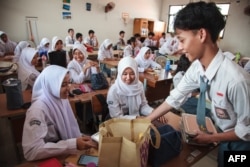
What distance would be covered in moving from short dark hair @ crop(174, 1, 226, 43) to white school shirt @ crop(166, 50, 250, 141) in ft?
0.61

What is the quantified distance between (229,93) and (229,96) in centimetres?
2

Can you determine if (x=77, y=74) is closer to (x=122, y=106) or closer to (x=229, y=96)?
(x=122, y=106)

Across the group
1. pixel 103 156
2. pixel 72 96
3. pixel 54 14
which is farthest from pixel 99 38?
pixel 103 156

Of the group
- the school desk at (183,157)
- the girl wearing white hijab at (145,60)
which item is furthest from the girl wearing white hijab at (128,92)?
the girl wearing white hijab at (145,60)

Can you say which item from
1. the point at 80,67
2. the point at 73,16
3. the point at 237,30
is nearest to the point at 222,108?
the point at 80,67

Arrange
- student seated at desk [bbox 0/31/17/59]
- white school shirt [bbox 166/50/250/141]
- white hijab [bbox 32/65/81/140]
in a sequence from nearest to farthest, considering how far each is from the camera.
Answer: white school shirt [bbox 166/50/250/141] → white hijab [bbox 32/65/81/140] → student seated at desk [bbox 0/31/17/59]

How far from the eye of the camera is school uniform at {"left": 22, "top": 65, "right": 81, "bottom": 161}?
1.14m

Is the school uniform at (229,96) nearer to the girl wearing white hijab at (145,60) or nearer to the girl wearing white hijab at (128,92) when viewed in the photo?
the girl wearing white hijab at (128,92)

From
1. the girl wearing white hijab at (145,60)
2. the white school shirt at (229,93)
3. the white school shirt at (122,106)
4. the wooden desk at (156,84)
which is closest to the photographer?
the white school shirt at (229,93)

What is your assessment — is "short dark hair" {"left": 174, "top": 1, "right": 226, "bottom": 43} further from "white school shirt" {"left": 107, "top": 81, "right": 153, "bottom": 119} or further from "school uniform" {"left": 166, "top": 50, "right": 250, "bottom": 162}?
"white school shirt" {"left": 107, "top": 81, "right": 153, "bottom": 119}

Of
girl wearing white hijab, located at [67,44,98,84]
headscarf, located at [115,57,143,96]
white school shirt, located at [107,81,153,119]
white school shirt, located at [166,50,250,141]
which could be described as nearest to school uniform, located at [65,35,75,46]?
girl wearing white hijab, located at [67,44,98,84]

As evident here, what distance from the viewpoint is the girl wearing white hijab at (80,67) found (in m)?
3.14

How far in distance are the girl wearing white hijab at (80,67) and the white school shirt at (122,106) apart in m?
1.05

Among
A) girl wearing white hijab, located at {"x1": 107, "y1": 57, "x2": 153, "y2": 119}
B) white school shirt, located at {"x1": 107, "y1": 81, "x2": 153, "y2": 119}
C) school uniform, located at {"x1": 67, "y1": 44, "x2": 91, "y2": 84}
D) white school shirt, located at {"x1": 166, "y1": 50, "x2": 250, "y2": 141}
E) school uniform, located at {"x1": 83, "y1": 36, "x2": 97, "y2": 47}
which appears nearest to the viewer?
white school shirt, located at {"x1": 166, "y1": 50, "x2": 250, "y2": 141}
